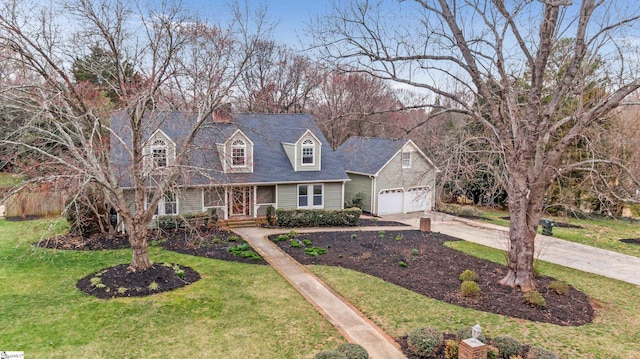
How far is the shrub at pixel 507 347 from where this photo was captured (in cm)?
756

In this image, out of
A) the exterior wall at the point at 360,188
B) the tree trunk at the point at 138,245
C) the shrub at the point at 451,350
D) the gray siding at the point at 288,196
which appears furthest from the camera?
the exterior wall at the point at 360,188

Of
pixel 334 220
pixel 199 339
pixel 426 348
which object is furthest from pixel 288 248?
pixel 426 348

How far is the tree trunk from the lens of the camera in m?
11.5

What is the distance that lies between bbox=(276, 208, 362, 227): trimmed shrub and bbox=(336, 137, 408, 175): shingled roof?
495 centimetres

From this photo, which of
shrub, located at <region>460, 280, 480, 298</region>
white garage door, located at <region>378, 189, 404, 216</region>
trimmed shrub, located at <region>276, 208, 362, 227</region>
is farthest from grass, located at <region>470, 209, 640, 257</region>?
trimmed shrub, located at <region>276, 208, 362, 227</region>

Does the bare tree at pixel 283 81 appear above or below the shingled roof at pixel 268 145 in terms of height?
above

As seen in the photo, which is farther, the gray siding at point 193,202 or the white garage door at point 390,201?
the white garage door at point 390,201

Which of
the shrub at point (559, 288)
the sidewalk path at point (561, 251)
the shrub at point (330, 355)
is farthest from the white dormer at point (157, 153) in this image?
the shrub at point (559, 288)

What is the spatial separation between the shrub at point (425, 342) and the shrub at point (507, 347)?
1.06 m

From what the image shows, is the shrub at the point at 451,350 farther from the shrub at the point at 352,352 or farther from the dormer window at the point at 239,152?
the dormer window at the point at 239,152

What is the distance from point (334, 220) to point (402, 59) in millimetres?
11606

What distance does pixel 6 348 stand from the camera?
7.73 meters

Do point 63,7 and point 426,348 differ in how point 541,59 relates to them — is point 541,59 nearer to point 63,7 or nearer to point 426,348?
point 426,348

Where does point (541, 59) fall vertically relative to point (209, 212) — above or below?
above
